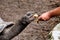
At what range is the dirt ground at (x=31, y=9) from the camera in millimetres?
2113

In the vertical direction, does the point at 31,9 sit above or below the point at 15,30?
below

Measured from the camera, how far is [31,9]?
99.6 inches

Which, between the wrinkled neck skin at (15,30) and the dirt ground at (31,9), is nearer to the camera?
the wrinkled neck skin at (15,30)

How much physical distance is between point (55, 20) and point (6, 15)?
58cm

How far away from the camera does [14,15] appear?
2455 mm

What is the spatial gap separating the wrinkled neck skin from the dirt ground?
26 cm

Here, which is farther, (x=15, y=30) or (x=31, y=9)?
(x=31, y=9)

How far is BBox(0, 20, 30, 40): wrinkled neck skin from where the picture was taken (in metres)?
1.69

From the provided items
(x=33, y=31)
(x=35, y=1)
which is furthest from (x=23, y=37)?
(x=35, y=1)

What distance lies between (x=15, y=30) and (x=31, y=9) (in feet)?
2.66

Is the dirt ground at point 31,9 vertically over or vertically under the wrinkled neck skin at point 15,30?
under

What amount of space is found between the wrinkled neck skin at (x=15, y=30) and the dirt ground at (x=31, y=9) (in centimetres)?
26

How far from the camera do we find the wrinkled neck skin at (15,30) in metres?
1.69

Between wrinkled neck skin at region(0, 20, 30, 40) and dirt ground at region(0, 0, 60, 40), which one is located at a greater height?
wrinkled neck skin at region(0, 20, 30, 40)
